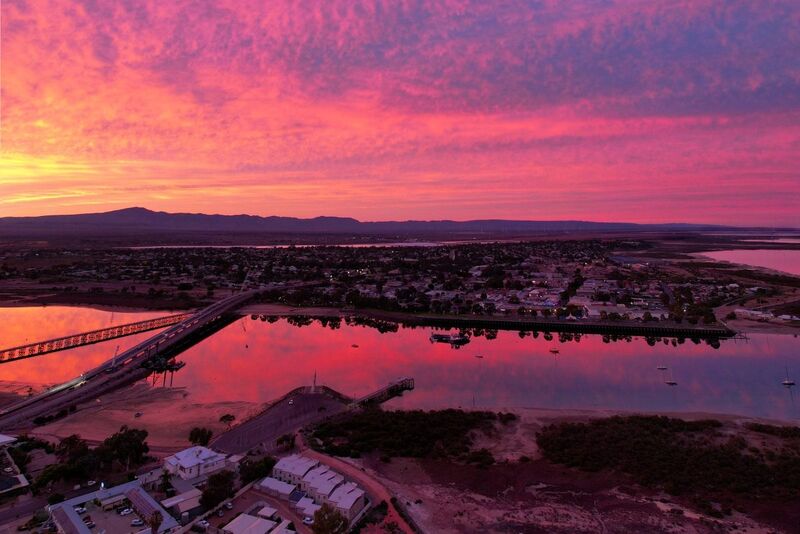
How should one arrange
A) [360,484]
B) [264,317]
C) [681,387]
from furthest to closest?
1. [264,317]
2. [681,387]
3. [360,484]

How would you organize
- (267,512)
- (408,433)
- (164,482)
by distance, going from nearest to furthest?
(267,512)
(164,482)
(408,433)

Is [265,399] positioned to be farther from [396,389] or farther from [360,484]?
[360,484]

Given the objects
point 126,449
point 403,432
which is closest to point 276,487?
point 126,449

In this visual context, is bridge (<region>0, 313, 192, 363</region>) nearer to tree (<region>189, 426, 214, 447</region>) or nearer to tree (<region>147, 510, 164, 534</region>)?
tree (<region>189, 426, 214, 447</region>)

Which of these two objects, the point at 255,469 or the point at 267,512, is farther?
the point at 255,469

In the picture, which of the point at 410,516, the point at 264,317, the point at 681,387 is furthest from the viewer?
the point at 264,317

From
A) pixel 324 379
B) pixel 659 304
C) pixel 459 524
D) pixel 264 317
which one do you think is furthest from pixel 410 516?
pixel 659 304

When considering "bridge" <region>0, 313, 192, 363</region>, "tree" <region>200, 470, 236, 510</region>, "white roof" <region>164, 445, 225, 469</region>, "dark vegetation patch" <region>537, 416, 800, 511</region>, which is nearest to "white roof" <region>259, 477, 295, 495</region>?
"tree" <region>200, 470, 236, 510</region>

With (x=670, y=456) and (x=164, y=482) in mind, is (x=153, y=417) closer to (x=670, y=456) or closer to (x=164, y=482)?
(x=164, y=482)
